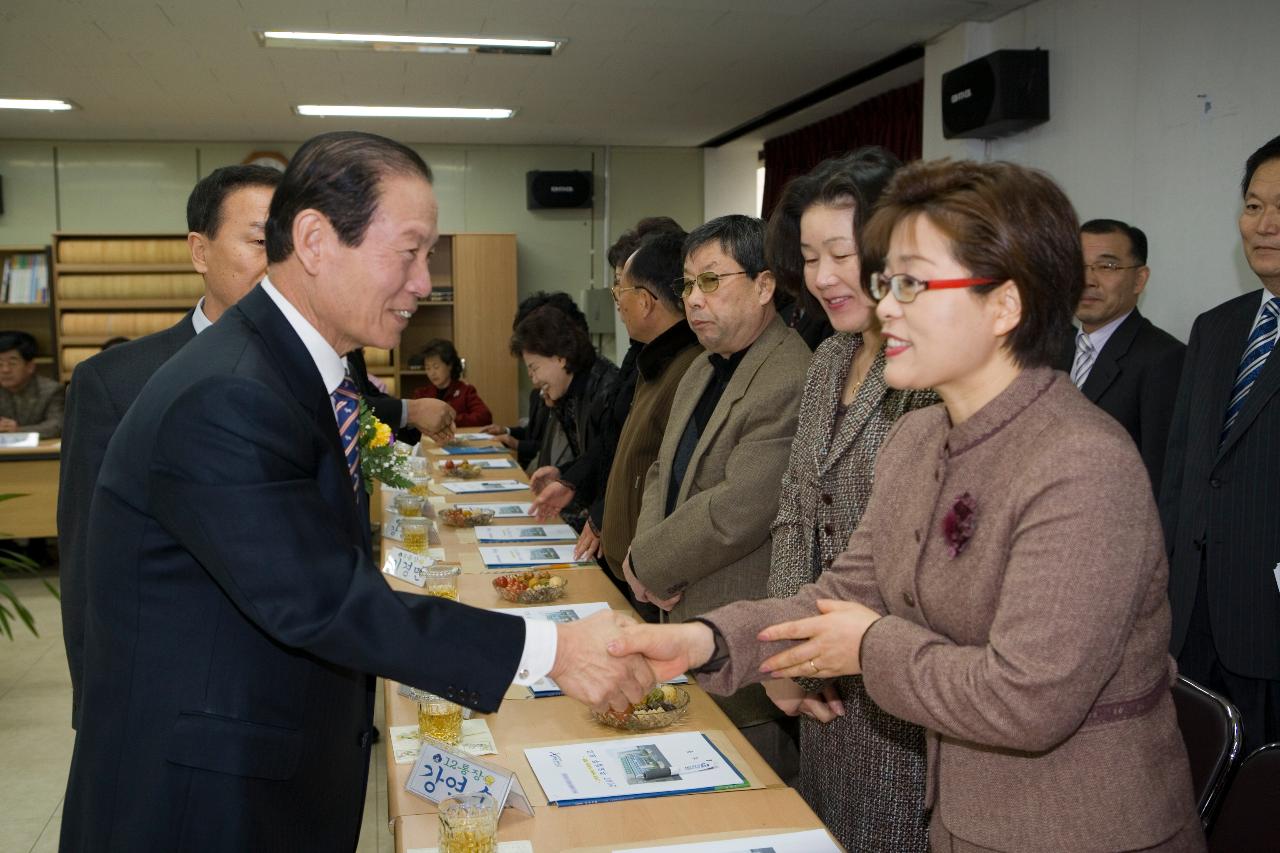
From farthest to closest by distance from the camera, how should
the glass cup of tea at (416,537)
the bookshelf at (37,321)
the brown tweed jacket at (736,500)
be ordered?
1. the bookshelf at (37,321)
2. the glass cup of tea at (416,537)
3. the brown tweed jacket at (736,500)

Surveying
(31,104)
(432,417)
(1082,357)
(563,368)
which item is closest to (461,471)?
(432,417)

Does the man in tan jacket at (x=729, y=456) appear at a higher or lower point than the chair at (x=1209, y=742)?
higher

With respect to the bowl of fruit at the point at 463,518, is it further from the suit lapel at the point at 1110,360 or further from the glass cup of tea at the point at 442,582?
the suit lapel at the point at 1110,360

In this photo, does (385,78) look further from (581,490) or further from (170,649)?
(170,649)

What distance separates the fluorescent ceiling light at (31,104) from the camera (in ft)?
26.2

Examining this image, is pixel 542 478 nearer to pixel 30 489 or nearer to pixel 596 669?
pixel 596 669

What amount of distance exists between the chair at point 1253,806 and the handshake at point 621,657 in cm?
93

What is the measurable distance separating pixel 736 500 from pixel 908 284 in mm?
1167

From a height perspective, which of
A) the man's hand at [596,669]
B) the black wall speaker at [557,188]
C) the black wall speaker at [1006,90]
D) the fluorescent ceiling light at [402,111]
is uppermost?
the fluorescent ceiling light at [402,111]

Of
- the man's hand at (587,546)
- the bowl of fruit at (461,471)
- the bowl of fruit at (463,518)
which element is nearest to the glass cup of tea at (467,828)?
the man's hand at (587,546)

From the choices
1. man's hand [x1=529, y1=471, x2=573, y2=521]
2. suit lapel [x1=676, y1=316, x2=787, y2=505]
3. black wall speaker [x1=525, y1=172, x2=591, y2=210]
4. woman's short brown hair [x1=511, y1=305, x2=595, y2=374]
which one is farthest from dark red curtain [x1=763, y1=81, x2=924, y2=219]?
suit lapel [x1=676, y1=316, x2=787, y2=505]

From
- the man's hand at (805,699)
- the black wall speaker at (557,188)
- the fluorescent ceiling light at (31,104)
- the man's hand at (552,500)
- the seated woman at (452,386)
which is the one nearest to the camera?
the man's hand at (805,699)

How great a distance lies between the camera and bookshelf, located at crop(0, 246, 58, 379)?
9797mm

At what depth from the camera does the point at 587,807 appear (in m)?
1.74
